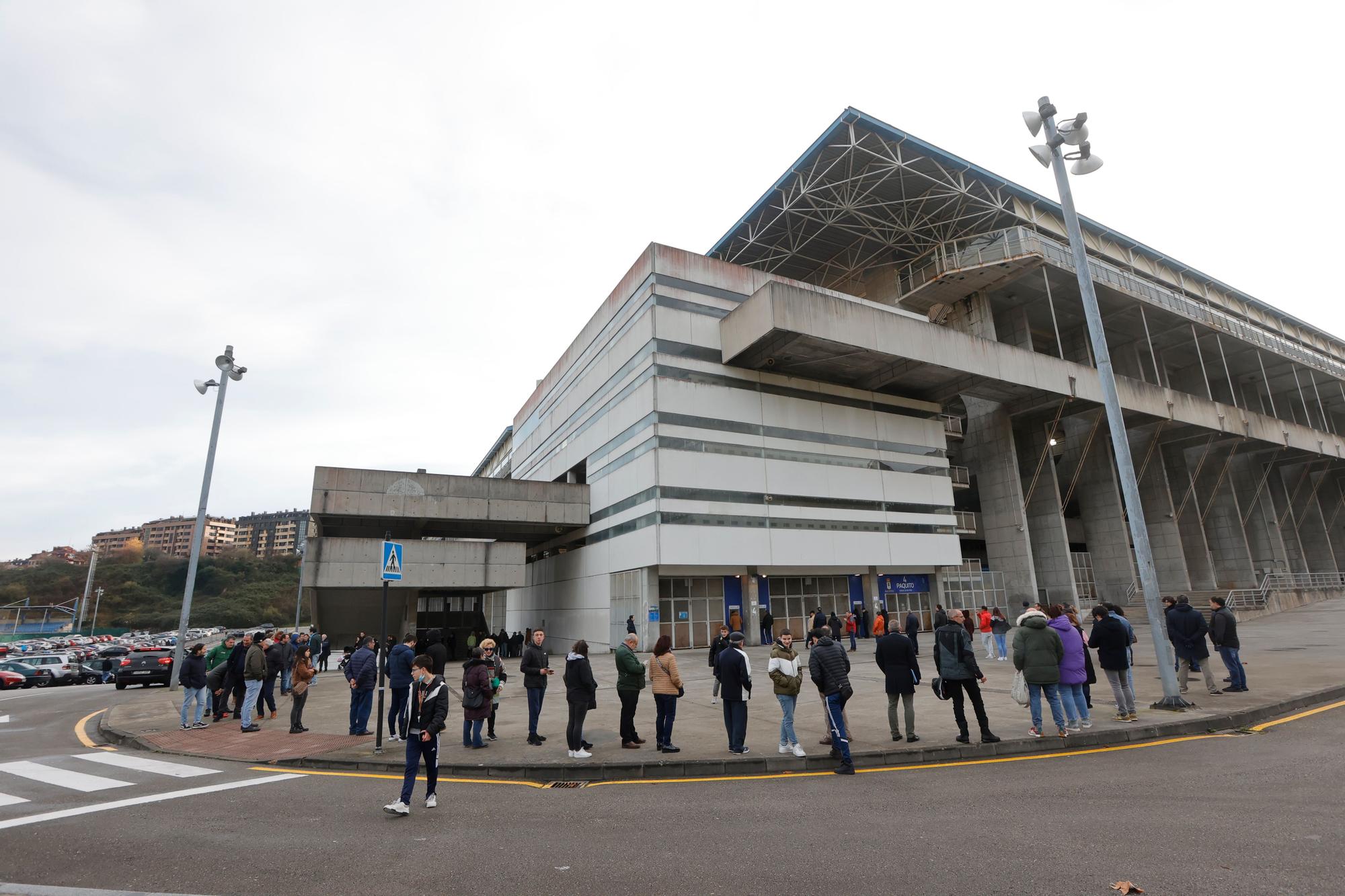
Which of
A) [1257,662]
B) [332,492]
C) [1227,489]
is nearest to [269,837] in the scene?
[1257,662]

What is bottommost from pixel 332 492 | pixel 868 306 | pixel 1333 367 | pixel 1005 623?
pixel 1005 623

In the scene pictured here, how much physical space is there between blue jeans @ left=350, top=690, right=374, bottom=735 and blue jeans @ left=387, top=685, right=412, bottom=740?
539 millimetres

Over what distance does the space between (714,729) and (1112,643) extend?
6.33 meters

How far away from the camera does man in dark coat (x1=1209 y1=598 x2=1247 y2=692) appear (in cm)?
1222

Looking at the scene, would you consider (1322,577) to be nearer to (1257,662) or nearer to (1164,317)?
(1164,317)

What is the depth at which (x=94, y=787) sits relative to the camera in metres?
8.09

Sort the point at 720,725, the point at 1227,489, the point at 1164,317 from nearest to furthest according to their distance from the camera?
the point at 720,725, the point at 1164,317, the point at 1227,489

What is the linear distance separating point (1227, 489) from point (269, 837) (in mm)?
64493

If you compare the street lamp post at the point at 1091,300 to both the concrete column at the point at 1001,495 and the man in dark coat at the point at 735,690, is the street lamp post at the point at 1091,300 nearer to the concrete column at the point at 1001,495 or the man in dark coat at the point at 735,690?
the man in dark coat at the point at 735,690

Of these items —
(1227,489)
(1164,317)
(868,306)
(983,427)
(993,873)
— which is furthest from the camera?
(1227,489)

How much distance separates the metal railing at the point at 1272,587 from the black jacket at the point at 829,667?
39.3 meters

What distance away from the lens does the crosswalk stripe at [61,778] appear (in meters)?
8.16

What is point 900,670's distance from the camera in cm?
901

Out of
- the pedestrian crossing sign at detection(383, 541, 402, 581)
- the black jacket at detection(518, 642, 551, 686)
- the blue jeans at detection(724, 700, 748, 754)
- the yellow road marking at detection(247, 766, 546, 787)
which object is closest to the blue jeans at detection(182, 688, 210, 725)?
the yellow road marking at detection(247, 766, 546, 787)
